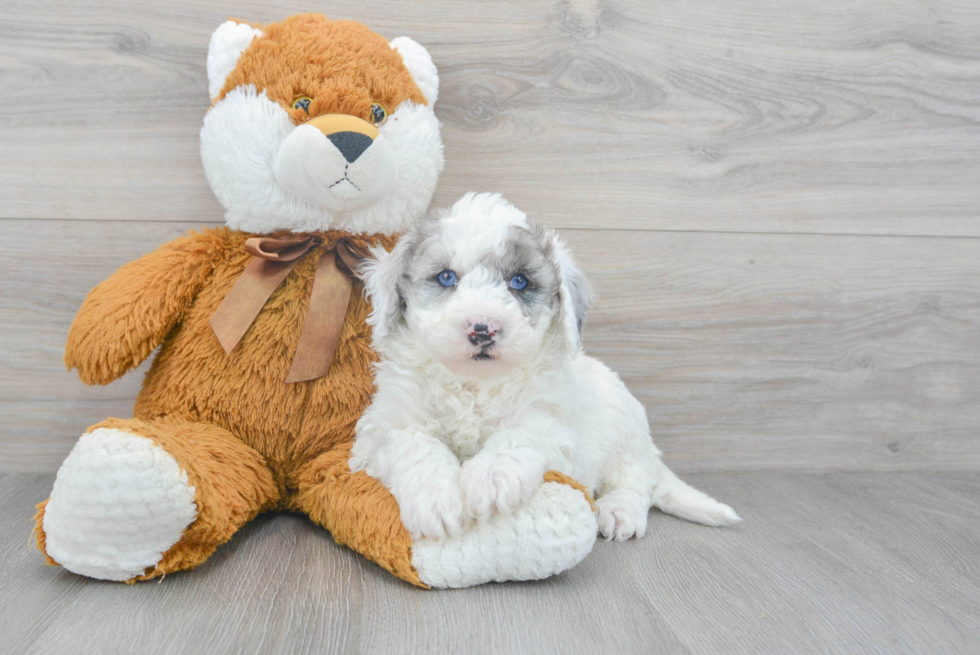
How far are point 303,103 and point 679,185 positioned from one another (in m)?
0.86

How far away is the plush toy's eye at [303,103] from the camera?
3.90ft

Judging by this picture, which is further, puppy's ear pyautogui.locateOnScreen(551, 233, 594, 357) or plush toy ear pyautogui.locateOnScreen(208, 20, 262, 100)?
plush toy ear pyautogui.locateOnScreen(208, 20, 262, 100)

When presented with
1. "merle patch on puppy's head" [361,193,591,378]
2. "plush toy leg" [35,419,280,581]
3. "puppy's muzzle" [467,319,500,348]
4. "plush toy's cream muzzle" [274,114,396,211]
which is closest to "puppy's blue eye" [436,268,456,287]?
"merle patch on puppy's head" [361,193,591,378]

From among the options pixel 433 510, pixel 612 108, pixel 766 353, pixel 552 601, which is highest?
pixel 612 108

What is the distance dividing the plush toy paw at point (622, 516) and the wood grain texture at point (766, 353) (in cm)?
41

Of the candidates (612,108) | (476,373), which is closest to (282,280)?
(476,373)

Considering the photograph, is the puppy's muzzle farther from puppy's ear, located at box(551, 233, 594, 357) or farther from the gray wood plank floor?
the gray wood plank floor

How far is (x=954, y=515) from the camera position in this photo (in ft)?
4.80

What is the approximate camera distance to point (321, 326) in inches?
48.1

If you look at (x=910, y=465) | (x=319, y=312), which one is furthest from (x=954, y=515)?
(x=319, y=312)

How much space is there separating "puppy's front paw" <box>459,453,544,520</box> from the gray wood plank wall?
2.22ft

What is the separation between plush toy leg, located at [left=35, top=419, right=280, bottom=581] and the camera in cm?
93

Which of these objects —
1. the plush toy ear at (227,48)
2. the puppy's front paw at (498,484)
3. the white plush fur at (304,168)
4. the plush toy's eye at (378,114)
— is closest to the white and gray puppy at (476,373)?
the puppy's front paw at (498,484)

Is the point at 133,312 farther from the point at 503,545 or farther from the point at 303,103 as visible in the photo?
the point at 503,545
